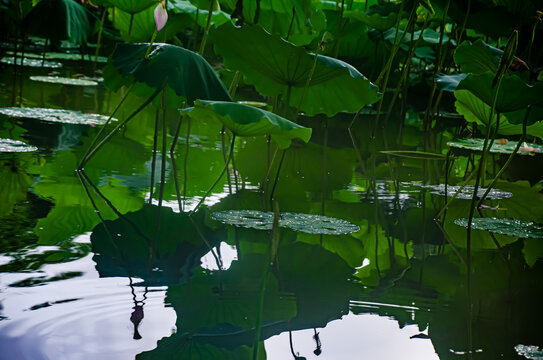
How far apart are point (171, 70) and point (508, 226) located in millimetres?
829

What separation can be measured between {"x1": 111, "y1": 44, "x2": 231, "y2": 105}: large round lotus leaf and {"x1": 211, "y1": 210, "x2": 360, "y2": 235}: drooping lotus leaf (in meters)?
A: 0.32

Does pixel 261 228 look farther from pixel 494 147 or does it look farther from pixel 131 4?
pixel 494 147

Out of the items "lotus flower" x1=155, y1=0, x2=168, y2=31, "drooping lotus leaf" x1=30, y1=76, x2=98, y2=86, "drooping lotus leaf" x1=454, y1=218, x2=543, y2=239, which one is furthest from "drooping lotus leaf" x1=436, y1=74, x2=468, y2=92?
"drooping lotus leaf" x1=30, y1=76, x2=98, y2=86

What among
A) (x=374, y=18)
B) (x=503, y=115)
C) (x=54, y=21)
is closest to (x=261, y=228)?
(x=503, y=115)

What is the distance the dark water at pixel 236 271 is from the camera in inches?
34.8

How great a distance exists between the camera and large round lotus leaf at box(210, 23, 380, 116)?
1719 millimetres

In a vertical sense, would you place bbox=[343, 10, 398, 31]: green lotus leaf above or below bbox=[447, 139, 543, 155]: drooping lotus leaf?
above

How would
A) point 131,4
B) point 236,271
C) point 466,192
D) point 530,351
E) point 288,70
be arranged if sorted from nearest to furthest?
point 530,351
point 236,271
point 288,70
point 466,192
point 131,4

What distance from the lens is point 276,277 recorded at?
1147 millimetres

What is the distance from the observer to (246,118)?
1.38 metres

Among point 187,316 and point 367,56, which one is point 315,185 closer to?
point 187,316

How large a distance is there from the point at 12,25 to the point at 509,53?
5.90m

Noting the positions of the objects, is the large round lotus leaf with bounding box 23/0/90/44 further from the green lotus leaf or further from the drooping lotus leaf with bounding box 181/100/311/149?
the drooping lotus leaf with bounding box 181/100/311/149

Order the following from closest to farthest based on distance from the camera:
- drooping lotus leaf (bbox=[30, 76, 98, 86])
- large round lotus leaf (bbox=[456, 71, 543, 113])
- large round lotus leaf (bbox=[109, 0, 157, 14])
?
large round lotus leaf (bbox=[456, 71, 543, 113])
large round lotus leaf (bbox=[109, 0, 157, 14])
drooping lotus leaf (bbox=[30, 76, 98, 86])
